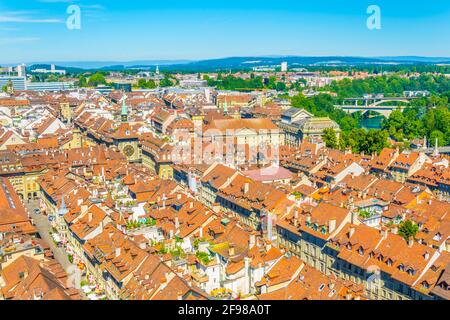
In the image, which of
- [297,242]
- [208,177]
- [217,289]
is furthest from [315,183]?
[217,289]

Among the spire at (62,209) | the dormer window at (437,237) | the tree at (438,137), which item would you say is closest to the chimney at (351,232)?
the dormer window at (437,237)

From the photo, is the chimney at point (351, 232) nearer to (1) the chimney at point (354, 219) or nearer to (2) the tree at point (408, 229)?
(1) the chimney at point (354, 219)

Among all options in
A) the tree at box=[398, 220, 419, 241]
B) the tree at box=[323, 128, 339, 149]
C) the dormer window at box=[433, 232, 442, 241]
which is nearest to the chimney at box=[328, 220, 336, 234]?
the tree at box=[398, 220, 419, 241]

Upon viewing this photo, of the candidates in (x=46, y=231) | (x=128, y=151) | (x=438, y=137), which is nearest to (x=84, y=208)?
(x=46, y=231)

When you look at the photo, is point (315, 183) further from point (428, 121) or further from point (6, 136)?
point (428, 121)

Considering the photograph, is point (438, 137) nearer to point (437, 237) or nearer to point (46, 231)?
point (437, 237)

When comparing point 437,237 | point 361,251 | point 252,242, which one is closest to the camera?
point 252,242
